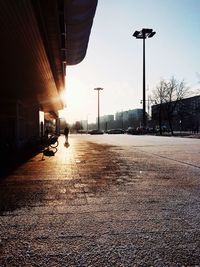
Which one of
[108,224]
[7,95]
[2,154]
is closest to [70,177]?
[108,224]

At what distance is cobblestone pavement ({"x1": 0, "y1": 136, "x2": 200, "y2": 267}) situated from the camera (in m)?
4.45

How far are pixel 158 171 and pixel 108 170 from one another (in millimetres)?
1725

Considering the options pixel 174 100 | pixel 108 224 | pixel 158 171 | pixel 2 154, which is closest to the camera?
pixel 108 224

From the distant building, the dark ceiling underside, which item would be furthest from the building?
the distant building

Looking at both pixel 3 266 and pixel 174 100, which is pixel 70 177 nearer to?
pixel 3 266

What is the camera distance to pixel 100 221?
612 centimetres

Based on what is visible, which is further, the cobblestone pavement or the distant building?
the distant building

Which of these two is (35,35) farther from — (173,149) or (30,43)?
(173,149)

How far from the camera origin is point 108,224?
5.92m

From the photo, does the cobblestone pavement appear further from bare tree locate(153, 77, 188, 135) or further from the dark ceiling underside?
bare tree locate(153, 77, 188, 135)

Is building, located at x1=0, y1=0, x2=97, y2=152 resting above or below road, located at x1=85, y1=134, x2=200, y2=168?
above

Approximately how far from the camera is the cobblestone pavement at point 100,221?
175 inches

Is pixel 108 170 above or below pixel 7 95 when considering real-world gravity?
below

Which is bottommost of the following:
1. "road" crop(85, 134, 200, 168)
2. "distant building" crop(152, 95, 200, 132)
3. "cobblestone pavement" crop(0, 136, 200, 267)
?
"road" crop(85, 134, 200, 168)
